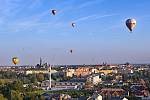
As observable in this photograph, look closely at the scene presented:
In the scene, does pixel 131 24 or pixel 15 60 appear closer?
pixel 131 24

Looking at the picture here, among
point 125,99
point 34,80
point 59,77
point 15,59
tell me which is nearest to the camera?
point 15,59

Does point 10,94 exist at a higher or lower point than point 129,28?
lower

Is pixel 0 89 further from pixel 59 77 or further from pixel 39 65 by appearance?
pixel 39 65

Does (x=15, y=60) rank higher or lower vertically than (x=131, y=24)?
lower

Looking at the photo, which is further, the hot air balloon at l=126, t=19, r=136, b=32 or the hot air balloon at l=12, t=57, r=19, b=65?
the hot air balloon at l=12, t=57, r=19, b=65

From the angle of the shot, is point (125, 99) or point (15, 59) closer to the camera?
point (15, 59)

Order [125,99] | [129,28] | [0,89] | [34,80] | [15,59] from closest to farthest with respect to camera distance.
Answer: [129,28] → [15,59] → [125,99] → [0,89] → [34,80]

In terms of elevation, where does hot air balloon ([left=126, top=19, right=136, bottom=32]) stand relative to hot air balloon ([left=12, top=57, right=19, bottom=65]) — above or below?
above

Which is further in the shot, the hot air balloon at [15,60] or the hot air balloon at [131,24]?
the hot air balloon at [15,60]

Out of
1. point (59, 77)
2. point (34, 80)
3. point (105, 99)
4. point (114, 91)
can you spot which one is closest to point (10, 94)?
point (105, 99)

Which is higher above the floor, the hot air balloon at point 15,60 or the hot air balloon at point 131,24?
the hot air balloon at point 131,24
